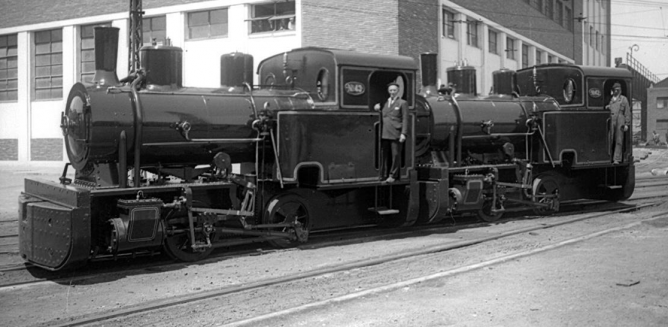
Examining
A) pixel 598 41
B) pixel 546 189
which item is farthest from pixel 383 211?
pixel 598 41

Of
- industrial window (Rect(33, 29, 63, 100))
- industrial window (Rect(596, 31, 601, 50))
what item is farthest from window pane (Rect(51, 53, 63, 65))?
industrial window (Rect(596, 31, 601, 50))

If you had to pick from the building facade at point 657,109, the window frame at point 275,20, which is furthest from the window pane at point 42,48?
the building facade at point 657,109

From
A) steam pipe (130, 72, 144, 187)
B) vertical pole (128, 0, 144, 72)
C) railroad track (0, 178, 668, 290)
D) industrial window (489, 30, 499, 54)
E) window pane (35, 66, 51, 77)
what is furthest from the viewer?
industrial window (489, 30, 499, 54)

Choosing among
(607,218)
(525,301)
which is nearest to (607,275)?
(525,301)

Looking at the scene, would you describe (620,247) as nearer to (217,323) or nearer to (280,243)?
(280,243)

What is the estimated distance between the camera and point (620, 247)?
31.2ft

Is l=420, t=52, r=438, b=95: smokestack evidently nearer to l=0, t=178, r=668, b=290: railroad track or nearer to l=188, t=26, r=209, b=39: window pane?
l=0, t=178, r=668, b=290: railroad track

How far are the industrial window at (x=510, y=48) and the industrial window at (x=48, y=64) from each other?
22681mm

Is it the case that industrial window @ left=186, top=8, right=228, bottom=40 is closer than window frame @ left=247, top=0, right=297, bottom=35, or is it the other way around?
window frame @ left=247, top=0, right=297, bottom=35

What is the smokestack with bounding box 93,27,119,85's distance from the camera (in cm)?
902

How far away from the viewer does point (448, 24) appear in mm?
30094

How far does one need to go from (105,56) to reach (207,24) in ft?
66.2

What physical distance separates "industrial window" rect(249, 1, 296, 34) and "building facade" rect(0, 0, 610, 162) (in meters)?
0.04

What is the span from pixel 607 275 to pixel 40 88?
3290cm
